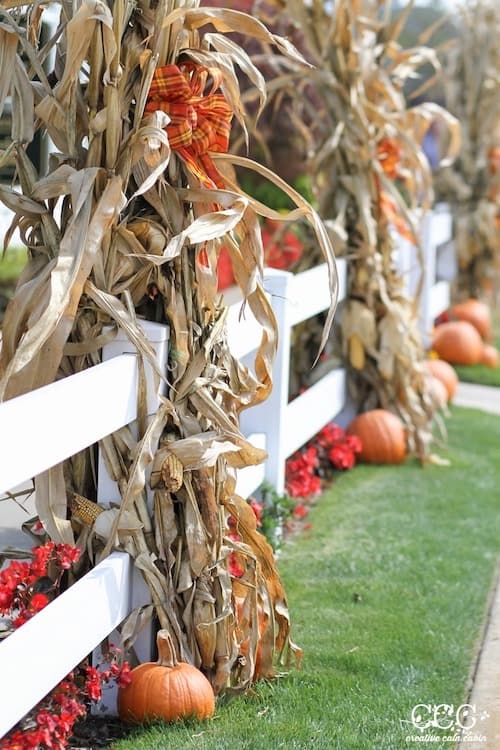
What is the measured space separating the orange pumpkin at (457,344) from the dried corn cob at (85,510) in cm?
636

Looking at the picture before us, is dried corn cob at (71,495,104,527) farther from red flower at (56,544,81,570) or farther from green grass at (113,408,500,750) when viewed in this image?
green grass at (113,408,500,750)

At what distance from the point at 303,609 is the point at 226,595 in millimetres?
990

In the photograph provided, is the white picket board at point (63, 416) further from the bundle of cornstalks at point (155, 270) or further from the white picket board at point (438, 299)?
the white picket board at point (438, 299)

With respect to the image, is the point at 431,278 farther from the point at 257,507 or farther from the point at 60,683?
the point at 60,683

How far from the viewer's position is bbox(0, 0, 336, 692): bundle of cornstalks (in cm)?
302

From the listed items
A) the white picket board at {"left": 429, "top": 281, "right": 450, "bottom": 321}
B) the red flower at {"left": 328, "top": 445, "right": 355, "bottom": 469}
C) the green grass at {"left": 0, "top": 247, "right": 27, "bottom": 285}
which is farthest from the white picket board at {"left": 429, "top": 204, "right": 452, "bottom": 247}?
the green grass at {"left": 0, "top": 247, "right": 27, "bottom": 285}

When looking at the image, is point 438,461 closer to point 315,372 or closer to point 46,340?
point 315,372

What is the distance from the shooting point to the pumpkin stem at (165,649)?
3170mm

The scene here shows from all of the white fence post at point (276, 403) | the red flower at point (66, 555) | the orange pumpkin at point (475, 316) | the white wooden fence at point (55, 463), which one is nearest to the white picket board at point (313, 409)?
the white fence post at point (276, 403)

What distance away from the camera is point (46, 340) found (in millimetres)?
2975

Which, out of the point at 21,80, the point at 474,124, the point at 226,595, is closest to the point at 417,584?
the point at 226,595

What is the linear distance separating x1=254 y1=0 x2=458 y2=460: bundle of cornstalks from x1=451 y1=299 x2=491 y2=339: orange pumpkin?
3.47 m

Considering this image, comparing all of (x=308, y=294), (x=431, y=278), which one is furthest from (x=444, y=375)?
(x=308, y=294)

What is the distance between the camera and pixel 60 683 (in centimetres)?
Answer: 301
